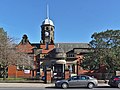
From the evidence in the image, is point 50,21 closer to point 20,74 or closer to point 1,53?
point 20,74

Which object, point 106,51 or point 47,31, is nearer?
point 106,51

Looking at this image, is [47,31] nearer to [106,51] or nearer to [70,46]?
[70,46]

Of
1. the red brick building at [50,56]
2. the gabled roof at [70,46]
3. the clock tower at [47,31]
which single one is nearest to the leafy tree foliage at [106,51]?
the red brick building at [50,56]

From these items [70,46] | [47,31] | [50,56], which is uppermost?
[47,31]

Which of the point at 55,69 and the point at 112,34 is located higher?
the point at 112,34

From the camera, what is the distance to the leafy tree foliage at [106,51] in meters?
47.9

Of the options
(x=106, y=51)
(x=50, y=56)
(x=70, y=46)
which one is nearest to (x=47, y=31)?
(x=70, y=46)

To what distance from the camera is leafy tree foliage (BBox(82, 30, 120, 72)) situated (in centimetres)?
4788

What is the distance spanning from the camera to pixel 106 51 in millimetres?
48812

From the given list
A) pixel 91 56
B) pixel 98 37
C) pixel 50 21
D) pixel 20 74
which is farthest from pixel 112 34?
pixel 50 21

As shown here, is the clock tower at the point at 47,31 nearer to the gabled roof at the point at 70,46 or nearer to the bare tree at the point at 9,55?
the gabled roof at the point at 70,46

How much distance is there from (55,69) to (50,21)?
77.0 ft

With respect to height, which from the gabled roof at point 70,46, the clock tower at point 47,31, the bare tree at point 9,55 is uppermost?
the clock tower at point 47,31

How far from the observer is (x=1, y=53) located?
4319 cm
